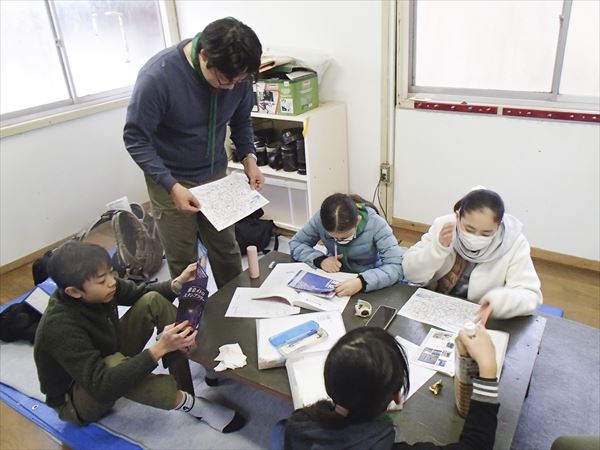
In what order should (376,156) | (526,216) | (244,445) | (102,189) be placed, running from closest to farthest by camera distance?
(244,445)
(526,216)
(376,156)
(102,189)

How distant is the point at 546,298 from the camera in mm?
2348

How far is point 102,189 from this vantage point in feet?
11.0

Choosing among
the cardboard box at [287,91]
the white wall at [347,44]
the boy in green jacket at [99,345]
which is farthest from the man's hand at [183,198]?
the white wall at [347,44]

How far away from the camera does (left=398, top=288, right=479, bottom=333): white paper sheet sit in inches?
57.1

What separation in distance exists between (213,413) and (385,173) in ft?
5.99

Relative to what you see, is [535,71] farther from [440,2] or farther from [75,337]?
[75,337]

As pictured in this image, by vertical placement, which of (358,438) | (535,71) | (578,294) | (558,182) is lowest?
(578,294)

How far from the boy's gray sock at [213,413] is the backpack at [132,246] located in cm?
108

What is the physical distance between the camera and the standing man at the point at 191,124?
1.46 metres

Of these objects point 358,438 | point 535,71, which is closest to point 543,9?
point 535,71

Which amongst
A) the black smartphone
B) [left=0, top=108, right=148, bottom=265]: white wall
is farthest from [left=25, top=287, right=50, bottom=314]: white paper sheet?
the black smartphone

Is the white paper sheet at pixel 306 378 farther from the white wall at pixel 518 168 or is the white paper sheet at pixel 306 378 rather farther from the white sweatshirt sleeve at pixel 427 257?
the white wall at pixel 518 168

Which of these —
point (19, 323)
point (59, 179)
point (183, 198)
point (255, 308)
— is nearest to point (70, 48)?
point (59, 179)

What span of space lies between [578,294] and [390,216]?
3.85 feet
